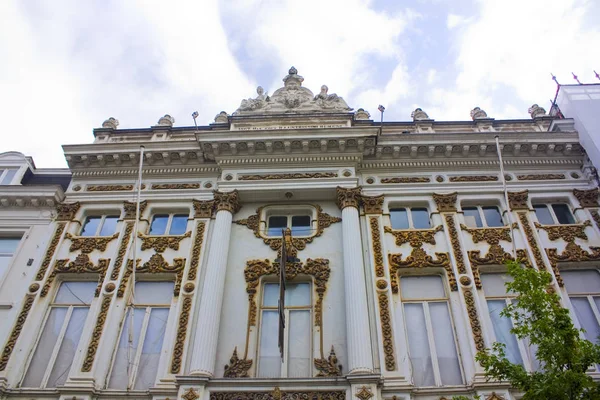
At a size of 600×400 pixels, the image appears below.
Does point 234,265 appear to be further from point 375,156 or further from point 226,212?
point 375,156

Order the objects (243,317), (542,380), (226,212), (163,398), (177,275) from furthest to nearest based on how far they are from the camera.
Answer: (226,212) < (177,275) < (243,317) < (163,398) < (542,380)

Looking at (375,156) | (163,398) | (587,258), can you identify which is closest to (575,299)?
(587,258)

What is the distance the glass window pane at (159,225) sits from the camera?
59.1 feet

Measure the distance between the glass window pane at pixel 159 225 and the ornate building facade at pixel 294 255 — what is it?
0.18 feet

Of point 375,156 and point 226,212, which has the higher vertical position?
point 375,156

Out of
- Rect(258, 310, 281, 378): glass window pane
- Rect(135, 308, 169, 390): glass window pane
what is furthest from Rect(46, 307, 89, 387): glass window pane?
Rect(258, 310, 281, 378): glass window pane

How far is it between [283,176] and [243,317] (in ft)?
18.6

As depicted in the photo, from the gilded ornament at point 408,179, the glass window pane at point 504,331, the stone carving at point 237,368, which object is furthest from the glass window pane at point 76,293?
the glass window pane at point 504,331

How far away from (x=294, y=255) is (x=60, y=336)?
782cm

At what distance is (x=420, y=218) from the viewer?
17.8 m

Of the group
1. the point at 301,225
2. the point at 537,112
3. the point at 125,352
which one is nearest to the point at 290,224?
the point at 301,225

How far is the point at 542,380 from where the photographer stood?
9.58 meters

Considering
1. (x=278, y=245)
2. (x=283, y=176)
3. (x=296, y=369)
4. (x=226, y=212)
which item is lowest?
(x=296, y=369)

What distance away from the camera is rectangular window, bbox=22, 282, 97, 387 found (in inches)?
564
